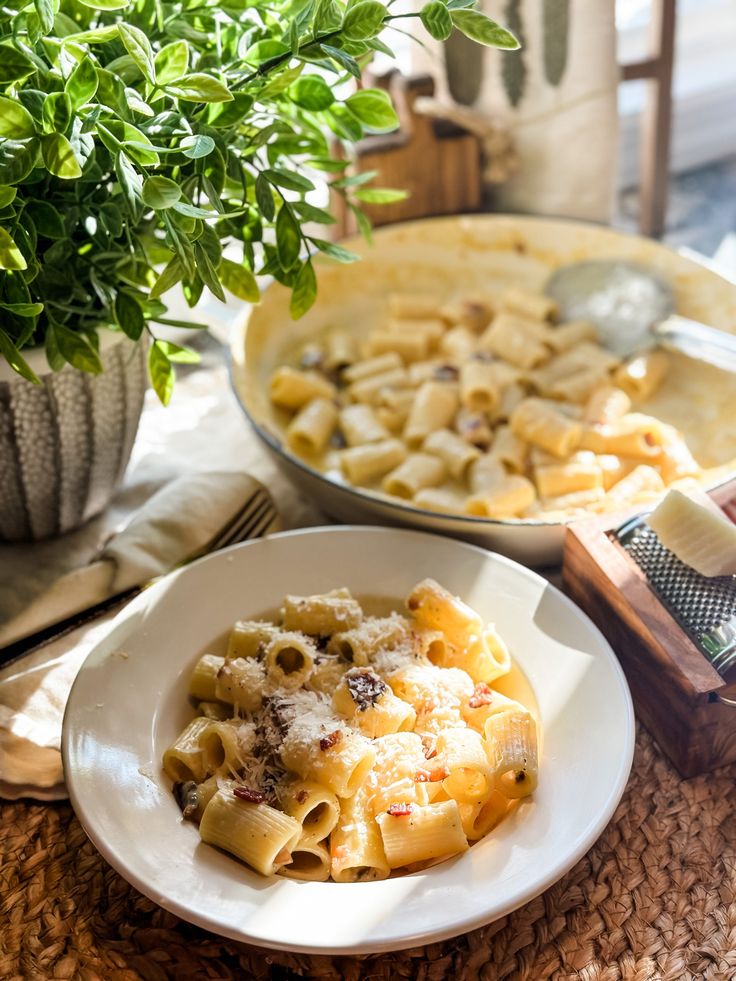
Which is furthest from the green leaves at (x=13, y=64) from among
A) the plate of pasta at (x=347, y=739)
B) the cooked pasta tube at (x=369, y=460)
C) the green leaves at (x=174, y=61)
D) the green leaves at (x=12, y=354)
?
the cooked pasta tube at (x=369, y=460)

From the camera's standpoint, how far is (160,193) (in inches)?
30.5

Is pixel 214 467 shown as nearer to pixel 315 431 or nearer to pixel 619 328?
pixel 315 431

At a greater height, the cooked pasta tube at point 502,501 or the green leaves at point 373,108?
the green leaves at point 373,108

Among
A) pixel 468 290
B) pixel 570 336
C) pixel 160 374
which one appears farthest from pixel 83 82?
pixel 468 290

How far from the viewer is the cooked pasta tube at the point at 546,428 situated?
4.75 ft

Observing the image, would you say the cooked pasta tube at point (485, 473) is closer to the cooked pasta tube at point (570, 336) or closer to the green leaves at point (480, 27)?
the cooked pasta tube at point (570, 336)

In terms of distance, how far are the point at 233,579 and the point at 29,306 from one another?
401 mm

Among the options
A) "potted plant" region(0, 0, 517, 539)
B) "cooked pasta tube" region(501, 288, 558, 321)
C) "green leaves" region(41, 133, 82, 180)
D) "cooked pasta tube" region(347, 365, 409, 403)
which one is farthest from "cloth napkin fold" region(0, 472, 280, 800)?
"cooked pasta tube" region(501, 288, 558, 321)

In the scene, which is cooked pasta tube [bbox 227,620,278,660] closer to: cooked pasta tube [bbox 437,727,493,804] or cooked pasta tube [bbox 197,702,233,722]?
cooked pasta tube [bbox 197,702,233,722]

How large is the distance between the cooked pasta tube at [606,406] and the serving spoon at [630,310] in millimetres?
141

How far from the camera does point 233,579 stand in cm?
115

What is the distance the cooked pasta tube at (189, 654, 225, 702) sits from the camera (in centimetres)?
104

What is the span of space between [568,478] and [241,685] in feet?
1.94

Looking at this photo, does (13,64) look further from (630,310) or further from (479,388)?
(630,310)
